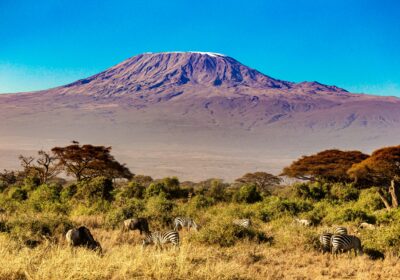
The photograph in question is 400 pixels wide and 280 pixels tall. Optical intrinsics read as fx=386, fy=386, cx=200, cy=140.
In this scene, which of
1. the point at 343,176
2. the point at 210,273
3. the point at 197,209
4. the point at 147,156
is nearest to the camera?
the point at 210,273

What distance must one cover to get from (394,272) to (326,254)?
5.67 feet

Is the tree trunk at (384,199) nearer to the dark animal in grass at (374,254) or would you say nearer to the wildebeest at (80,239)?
the dark animal in grass at (374,254)

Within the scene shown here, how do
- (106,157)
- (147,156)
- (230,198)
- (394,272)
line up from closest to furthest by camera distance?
(394,272), (230,198), (106,157), (147,156)

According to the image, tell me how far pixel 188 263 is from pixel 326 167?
2265 cm

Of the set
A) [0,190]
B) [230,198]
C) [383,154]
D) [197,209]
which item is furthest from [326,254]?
[0,190]

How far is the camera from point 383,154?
19.7 meters

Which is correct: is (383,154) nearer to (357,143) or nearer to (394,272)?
(394,272)

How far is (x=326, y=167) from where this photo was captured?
90.2 ft

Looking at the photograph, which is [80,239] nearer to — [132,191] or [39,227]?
[39,227]

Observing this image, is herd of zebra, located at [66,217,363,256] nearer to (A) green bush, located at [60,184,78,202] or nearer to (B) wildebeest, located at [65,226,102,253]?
(B) wildebeest, located at [65,226,102,253]

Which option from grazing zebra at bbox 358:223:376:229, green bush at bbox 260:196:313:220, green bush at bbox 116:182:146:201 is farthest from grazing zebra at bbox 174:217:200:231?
green bush at bbox 116:182:146:201

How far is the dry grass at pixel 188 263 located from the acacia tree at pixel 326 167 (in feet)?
57.9

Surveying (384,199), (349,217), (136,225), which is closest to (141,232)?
(136,225)

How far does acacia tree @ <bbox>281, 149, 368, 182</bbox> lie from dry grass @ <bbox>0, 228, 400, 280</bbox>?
17.7 meters
